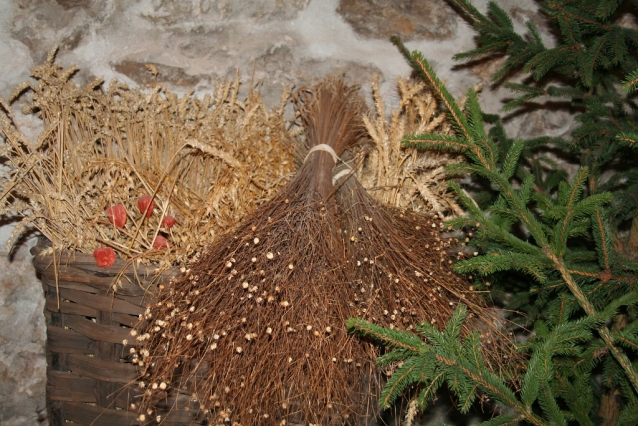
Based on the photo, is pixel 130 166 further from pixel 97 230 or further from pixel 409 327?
pixel 409 327

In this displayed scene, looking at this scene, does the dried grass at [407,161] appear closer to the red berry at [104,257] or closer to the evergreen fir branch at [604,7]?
the evergreen fir branch at [604,7]

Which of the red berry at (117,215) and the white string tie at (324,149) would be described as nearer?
the red berry at (117,215)

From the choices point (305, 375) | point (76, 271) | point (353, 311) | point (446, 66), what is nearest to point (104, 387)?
point (76, 271)

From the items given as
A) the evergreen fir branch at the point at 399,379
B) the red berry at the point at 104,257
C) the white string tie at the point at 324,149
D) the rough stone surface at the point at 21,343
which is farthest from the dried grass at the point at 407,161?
the rough stone surface at the point at 21,343

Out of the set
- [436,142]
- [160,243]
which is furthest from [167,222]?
[436,142]

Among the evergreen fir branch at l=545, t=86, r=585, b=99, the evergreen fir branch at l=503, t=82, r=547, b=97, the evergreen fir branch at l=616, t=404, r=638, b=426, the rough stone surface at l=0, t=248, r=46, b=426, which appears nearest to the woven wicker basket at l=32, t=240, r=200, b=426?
the rough stone surface at l=0, t=248, r=46, b=426

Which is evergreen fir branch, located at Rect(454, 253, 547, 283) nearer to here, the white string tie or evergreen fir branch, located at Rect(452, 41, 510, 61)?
the white string tie
